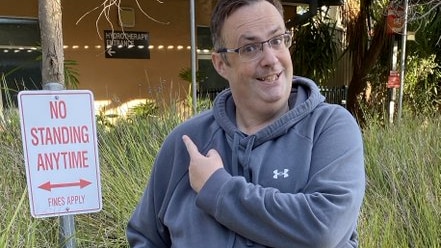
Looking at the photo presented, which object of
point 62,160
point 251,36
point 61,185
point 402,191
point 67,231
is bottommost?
point 402,191

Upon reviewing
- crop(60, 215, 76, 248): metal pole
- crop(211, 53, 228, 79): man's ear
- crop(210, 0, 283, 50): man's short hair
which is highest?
crop(210, 0, 283, 50): man's short hair

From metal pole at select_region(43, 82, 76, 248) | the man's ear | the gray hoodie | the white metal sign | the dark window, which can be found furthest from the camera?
the dark window

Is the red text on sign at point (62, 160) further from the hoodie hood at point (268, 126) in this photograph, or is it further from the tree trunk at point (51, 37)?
the tree trunk at point (51, 37)

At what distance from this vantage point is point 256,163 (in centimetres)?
120

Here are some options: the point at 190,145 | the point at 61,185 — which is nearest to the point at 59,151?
the point at 61,185

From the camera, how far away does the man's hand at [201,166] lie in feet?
3.81

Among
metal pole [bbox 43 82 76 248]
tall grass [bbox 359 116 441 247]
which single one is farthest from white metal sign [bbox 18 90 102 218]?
tall grass [bbox 359 116 441 247]

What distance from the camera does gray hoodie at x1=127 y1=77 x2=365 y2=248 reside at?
1.08 m

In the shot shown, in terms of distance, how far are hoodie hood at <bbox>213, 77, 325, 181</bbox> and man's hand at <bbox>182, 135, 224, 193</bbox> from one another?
6 centimetres

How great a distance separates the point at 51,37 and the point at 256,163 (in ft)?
8.36

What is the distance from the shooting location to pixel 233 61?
129 centimetres

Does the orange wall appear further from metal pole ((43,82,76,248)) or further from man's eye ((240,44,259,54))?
man's eye ((240,44,259,54))

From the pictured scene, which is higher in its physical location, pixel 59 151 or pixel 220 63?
pixel 220 63

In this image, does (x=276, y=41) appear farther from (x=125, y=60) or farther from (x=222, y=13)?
(x=125, y=60)
